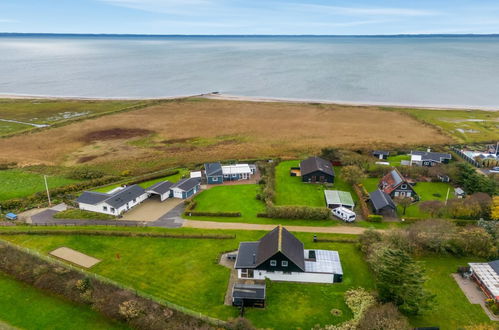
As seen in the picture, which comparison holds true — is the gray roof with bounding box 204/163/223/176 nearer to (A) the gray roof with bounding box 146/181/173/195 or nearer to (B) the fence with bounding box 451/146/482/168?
(A) the gray roof with bounding box 146/181/173/195

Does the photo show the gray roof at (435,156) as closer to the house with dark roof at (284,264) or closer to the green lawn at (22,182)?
the house with dark roof at (284,264)

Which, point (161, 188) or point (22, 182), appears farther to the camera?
point (22, 182)

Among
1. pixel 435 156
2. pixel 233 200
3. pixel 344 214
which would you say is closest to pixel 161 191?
pixel 233 200

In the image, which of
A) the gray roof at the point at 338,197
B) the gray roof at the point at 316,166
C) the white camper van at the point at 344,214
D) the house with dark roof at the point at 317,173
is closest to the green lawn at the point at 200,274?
the white camper van at the point at 344,214

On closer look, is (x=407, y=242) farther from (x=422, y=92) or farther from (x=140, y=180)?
(x=422, y=92)

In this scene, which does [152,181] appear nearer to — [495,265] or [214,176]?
[214,176]
